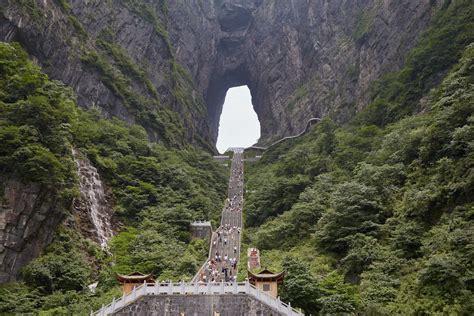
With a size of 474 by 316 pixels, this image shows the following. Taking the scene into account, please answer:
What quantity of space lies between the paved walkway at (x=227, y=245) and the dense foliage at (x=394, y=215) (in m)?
1.38

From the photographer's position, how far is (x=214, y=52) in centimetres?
8650

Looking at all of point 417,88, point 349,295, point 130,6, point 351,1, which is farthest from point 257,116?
point 349,295

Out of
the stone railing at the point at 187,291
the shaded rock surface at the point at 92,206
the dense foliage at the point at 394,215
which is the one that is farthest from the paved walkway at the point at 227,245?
the shaded rock surface at the point at 92,206

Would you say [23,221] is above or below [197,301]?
above

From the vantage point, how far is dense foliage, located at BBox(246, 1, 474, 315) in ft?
Answer: 49.2

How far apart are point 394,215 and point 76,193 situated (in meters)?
15.5

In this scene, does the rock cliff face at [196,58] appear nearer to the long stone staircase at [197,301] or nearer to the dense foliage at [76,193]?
the dense foliage at [76,193]

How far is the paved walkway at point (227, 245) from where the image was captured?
2419cm

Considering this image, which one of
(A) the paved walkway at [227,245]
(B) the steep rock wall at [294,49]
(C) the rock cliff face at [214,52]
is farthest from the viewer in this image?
(B) the steep rock wall at [294,49]

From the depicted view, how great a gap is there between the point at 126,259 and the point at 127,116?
2548 centimetres

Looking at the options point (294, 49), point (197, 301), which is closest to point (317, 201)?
point (197, 301)

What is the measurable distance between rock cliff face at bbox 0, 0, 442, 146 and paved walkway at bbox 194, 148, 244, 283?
11842 millimetres

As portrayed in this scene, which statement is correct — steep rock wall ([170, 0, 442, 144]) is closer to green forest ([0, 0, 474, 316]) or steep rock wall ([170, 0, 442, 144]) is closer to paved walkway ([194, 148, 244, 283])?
green forest ([0, 0, 474, 316])

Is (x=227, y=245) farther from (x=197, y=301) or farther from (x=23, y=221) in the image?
(x=197, y=301)
